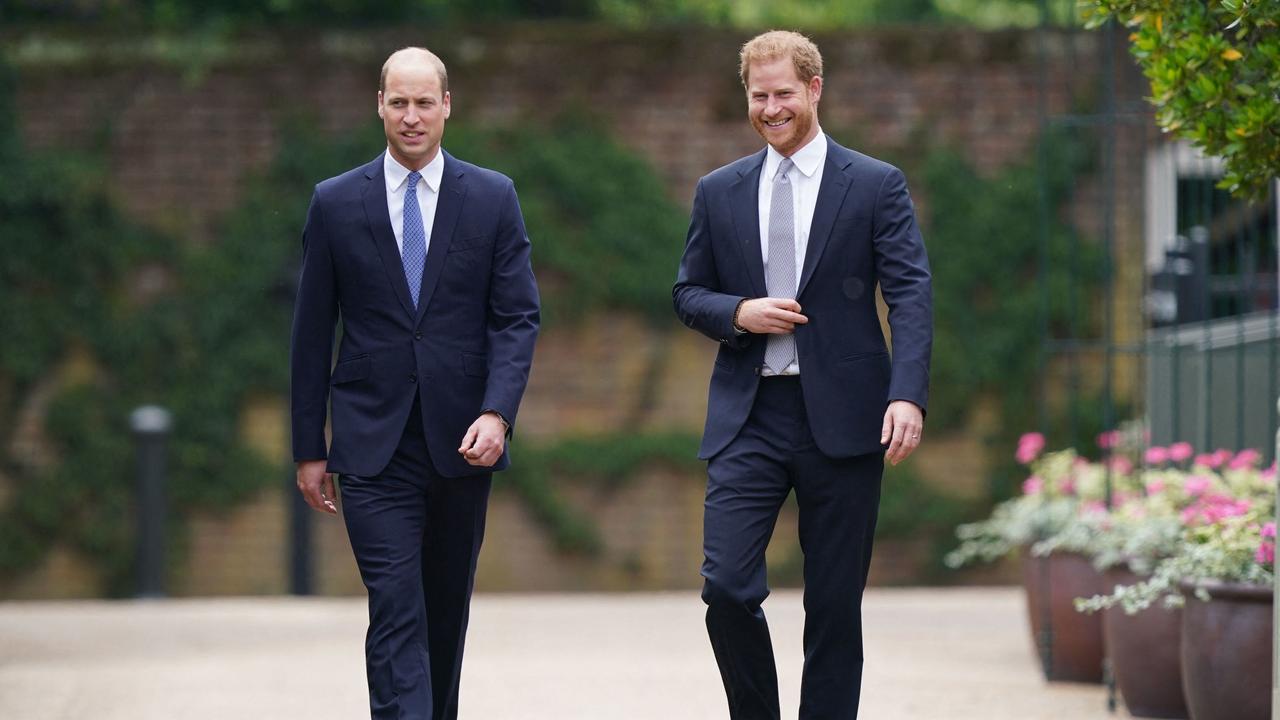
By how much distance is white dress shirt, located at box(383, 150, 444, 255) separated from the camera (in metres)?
4.48

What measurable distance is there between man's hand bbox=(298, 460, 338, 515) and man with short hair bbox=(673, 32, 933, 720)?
94 cm

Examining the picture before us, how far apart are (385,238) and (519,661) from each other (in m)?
3.59

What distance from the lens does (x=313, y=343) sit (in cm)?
446

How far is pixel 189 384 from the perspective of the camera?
11047mm

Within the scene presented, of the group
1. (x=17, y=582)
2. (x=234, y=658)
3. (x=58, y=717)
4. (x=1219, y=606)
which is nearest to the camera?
(x=1219, y=606)

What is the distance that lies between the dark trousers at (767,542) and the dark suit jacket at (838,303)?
0.21ft

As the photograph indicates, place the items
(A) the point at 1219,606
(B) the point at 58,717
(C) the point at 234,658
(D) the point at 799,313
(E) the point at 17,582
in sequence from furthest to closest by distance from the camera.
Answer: (E) the point at 17,582 → (C) the point at 234,658 → (B) the point at 58,717 → (A) the point at 1219,606 → (D) the point at 799,313

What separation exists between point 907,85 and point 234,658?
Answer: 18.4 ft

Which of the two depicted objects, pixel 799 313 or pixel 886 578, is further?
pixel 886 578

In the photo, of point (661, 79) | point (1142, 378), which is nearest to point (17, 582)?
point (661, 79)

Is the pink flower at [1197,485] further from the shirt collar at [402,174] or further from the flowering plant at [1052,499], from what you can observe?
the shirt collar at [402,174]

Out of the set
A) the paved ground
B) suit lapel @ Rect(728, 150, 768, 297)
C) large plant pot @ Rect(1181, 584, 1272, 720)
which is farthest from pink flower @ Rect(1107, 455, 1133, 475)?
suit lapel @ Rect(728, 150, 768, 297)

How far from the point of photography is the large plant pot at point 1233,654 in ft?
16.9

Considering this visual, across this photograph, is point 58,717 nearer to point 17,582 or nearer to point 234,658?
point 234,658
